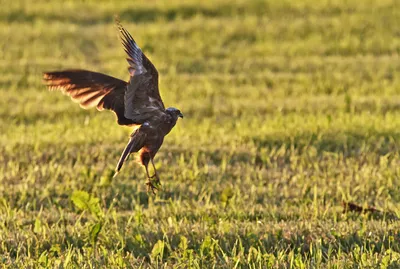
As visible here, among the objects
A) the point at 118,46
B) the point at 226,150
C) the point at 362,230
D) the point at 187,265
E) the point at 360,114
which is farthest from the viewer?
the point at 118,46

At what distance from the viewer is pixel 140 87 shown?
654 centimetres

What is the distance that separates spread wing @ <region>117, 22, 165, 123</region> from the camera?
6.41 meters

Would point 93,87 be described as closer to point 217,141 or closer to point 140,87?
point 140,87

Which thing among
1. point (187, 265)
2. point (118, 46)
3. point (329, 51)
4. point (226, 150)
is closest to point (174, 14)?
point (118, 46)

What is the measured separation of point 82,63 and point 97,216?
331 inches

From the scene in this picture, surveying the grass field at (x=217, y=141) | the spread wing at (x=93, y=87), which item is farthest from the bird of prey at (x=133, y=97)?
the grass field at (x=217, y=141)

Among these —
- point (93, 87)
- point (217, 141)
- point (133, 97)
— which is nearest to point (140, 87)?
point (133, 97)

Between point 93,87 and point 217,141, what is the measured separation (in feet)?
12.2

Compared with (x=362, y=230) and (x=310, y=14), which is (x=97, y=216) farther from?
(x=310, y=14)

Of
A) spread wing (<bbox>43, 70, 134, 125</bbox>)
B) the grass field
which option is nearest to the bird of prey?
spread wing (<bbox>43, 70, 134, 125</bbox>)

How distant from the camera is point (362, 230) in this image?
7.11 m

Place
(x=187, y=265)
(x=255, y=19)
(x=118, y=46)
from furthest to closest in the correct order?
1. (x=255, y=19)
2. (x=118, y=46)
3. (x=187, y=265)

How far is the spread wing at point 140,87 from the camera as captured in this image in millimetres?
6410

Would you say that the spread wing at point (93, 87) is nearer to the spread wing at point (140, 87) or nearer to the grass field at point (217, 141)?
the spread wing at point (140, 87)
